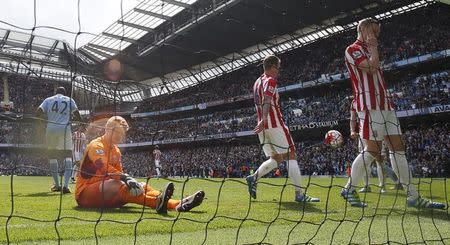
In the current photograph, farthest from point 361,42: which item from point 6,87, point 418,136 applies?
point 6,87

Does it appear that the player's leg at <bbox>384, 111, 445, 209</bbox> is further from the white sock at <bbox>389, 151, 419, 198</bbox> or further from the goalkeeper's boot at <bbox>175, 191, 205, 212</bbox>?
the goalkeeper's boot at <bbox>175, 191, 205, 212</bbox>

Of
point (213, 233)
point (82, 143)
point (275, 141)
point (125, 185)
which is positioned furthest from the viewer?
point (82, 143)

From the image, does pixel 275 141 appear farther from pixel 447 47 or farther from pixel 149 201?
pixel 447 47

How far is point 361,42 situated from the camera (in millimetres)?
4828

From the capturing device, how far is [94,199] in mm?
4434

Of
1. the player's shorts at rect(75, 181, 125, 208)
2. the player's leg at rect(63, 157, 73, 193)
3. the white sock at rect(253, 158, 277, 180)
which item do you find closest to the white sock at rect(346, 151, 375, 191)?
the white sock at rect(253, 158, 277, 180)

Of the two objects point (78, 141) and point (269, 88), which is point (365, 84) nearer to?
point (269, 88)

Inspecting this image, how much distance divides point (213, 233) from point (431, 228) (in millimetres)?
1818

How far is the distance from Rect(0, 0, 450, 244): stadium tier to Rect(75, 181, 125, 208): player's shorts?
2 cm

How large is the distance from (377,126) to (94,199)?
3071 mm

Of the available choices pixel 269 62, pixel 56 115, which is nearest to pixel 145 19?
pixel 56 115

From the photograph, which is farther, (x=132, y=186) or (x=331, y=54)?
(x=331, y=54)

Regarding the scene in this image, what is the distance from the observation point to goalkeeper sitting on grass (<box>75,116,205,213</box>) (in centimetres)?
412

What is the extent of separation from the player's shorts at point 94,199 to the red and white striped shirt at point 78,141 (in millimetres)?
7852
